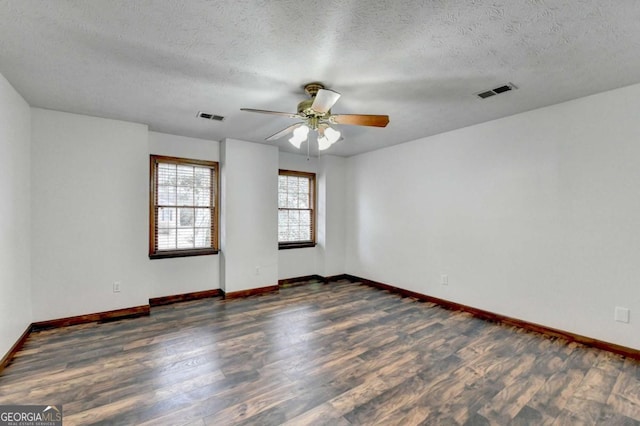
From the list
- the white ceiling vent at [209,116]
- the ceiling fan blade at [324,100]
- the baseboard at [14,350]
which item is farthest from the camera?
the white ceiling vent at [209,116]

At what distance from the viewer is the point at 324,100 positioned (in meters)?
2.29

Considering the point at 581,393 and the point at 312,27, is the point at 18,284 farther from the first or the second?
the point at 581,393

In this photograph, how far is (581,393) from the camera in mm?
2223

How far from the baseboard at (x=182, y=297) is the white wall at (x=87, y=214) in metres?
0.37

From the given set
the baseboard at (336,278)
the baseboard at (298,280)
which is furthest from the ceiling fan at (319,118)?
the baseboard at (336,278)

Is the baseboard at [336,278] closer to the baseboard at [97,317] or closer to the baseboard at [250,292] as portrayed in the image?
the baseboard at [250,292]

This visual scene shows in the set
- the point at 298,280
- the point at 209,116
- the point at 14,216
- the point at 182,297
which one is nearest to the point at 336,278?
the point at 298,280

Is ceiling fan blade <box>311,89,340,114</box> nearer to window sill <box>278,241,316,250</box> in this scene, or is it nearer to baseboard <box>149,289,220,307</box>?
window sill <box>278,241,316,250</box>

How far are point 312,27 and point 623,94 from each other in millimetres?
3095

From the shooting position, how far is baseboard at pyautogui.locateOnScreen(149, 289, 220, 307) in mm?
4363

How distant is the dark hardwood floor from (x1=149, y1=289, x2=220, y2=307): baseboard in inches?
25.7

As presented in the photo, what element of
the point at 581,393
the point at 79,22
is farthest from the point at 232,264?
the point at 581,393

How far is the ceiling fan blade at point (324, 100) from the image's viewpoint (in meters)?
2.20

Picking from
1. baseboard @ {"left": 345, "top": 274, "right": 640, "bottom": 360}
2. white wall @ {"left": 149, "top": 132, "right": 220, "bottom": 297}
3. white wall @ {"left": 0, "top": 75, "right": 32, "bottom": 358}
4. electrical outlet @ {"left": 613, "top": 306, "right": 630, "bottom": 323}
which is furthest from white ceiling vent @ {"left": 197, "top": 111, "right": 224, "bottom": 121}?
electrical outlet @ {"left": 613, "top": 306, "right": 630, "bottom": 323}
